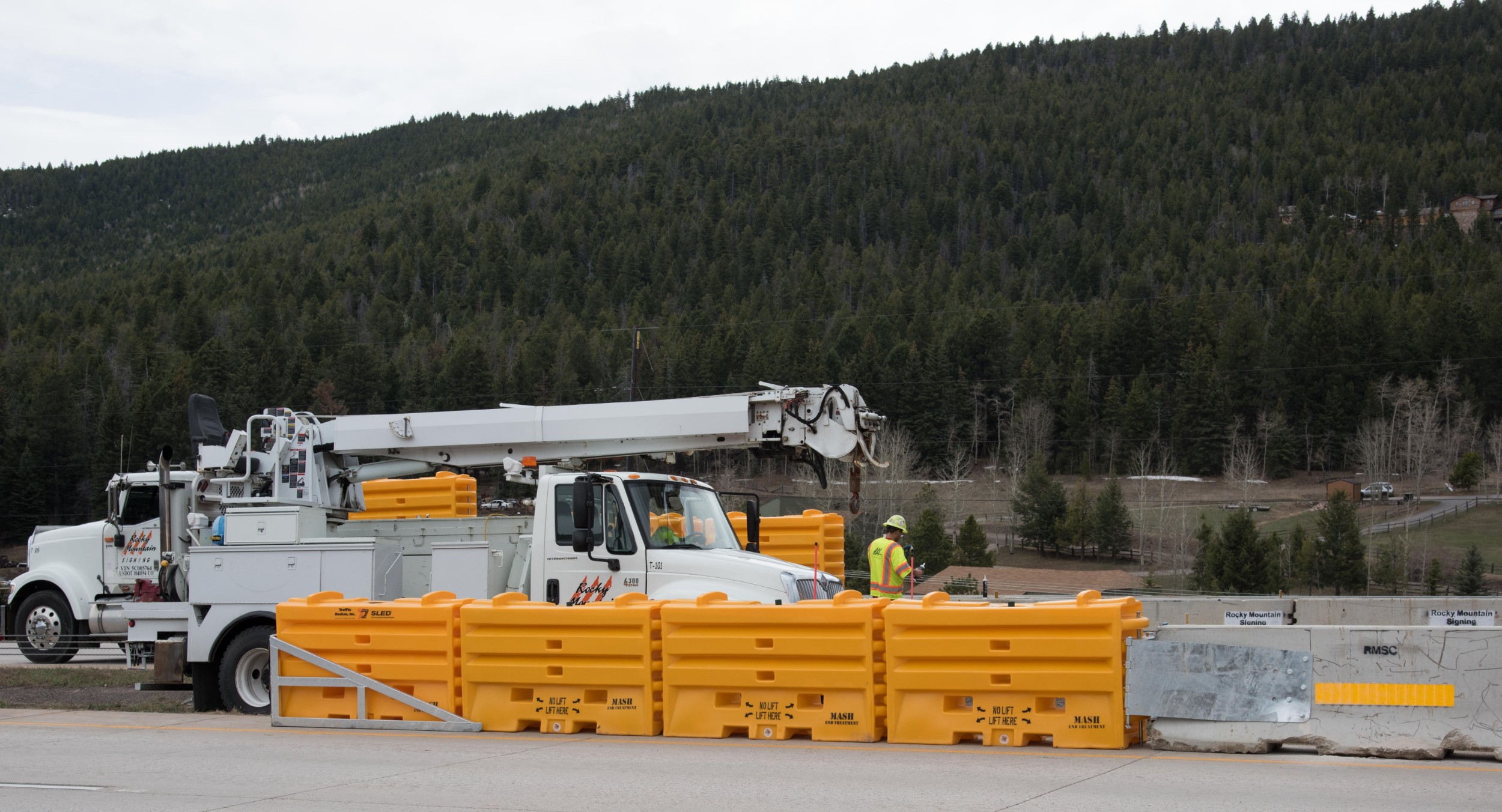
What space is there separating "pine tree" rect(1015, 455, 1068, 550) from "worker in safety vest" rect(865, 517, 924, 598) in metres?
62.3

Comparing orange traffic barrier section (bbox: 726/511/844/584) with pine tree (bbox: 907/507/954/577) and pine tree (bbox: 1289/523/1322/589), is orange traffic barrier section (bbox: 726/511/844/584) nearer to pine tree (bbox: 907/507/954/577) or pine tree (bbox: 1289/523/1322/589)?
pine tree (bbox: 907/507/954/577)

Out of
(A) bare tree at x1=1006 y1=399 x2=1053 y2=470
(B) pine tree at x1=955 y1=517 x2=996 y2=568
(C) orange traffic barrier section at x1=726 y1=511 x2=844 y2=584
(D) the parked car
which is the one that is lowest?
(B) pine tree at x1=955 y1=517 x2=996 y2=568

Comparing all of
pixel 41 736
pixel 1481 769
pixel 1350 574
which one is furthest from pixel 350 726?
pixel 1350 574

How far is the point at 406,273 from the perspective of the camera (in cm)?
16650

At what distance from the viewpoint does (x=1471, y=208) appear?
171 m

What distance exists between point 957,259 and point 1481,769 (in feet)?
566

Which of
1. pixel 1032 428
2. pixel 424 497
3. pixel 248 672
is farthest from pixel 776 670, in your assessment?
pixel 1032 428

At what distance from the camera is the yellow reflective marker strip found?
9.06m

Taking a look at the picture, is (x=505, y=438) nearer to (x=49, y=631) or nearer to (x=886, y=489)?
(x=49, y=631)

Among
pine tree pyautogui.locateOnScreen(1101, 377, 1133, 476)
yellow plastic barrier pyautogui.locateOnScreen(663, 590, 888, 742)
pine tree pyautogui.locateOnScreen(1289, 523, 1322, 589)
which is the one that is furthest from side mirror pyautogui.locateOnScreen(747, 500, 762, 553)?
pine tree pyautogui.locateOnScreen(1101, 377, 1133, 476)

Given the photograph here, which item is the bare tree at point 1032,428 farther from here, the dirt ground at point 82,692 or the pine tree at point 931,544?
the dirt ground at point 82,692

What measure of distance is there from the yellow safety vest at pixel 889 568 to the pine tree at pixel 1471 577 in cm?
4942

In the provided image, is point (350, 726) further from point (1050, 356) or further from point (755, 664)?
point (1050, 356)

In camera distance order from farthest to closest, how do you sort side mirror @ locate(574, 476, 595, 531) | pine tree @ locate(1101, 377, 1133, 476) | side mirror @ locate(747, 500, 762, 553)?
pine tree @ locate(1101, 377, 1133, 476) < side mirror @ locate(747, 500, 762, 553) < side mirror @ locate(574, 476, 595, 531)
